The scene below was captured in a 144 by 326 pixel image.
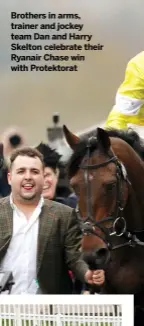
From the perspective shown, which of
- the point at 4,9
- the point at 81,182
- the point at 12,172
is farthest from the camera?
the point at 4,9

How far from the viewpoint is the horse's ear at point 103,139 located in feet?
9.27

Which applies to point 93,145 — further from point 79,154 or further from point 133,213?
point 133,213

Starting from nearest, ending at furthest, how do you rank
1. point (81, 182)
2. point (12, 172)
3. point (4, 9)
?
point (81, 182) < point (12, 172) < point (4, 9)

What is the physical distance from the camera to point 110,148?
2.86 meters

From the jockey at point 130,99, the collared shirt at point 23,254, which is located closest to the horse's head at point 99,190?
the collared shirt at point 23,254

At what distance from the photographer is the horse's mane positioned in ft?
9.53

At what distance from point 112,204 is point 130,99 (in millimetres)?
1235

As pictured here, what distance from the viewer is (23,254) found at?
3193 millimetres

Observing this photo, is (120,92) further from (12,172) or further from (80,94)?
(12,172)

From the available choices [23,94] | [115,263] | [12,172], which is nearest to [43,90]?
[23,94]

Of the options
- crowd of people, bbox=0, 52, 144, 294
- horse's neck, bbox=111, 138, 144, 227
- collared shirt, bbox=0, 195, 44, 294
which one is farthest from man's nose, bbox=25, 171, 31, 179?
horse's neck, bbox=111, 138, 144, 227

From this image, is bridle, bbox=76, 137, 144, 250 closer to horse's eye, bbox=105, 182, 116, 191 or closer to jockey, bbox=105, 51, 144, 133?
horse's eye, bbox=105, 182, 116, 191

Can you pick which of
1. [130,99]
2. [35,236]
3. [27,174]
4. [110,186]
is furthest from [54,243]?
[130,99]

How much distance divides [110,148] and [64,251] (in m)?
0.72
